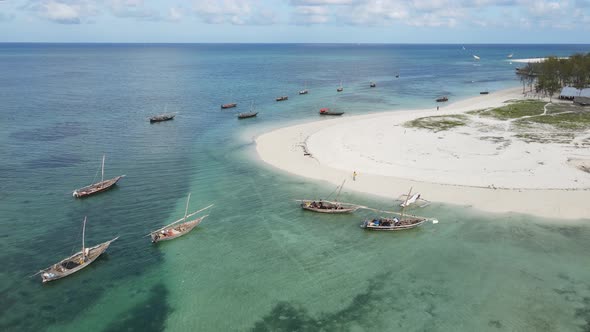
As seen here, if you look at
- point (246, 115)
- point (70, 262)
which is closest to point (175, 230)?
point (70, 262)

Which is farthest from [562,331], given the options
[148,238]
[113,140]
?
[113,140]

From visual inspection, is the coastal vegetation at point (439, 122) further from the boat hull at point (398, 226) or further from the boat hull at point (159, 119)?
the boat hull at point (159, 119)

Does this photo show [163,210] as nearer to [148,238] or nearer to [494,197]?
[148,238]

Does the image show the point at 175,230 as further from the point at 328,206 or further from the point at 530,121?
the point at 530,121

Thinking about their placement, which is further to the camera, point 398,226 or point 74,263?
point 398,226

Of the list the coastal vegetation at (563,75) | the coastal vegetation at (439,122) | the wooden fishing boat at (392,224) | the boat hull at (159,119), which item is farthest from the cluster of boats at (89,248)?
the coastal vegetation at (563,75)
